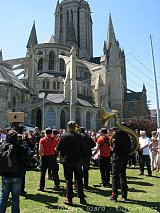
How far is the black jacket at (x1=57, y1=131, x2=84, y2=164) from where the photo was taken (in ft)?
19.9

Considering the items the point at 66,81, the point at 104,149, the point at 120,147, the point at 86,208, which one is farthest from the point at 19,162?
the point at 66,81

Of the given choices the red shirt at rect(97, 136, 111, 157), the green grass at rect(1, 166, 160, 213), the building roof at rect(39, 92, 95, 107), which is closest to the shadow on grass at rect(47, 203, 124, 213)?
the green grass at rect(1, 166, 160, 213)

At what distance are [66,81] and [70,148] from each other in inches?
1487

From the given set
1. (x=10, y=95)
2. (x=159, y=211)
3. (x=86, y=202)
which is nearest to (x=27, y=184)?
(x=86, y=202)

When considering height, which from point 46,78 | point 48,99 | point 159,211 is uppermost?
point 46,78

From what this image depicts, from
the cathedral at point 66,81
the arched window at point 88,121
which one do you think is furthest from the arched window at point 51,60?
the arched window at point 88,121

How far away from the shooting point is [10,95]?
3319cm

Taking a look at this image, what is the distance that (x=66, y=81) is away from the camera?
43.4 metres

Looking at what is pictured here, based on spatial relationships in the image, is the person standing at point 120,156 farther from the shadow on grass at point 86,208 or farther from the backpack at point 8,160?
the backpack at point 8,160

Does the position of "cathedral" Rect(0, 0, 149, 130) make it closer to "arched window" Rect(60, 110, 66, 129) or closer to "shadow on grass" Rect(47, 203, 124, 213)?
"arched window" Rect(60, 110, 66, 129)

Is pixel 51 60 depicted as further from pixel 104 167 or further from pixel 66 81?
pixel 104 167

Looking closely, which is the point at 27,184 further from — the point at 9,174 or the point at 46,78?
the point at 46,78

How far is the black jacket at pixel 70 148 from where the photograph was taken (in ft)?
19.9

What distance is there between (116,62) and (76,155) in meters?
51.4
